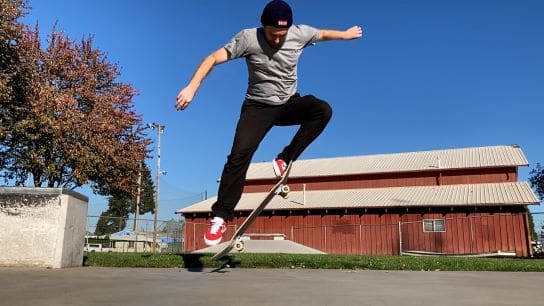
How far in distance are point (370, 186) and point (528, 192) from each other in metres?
11.3

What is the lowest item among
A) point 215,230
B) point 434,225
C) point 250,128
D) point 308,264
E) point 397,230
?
point 308,264

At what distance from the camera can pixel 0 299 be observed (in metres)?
4.05

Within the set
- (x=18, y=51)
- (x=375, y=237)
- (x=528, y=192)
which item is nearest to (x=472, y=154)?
(x=528, y=192)

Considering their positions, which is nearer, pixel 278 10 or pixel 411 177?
pixel 278 10

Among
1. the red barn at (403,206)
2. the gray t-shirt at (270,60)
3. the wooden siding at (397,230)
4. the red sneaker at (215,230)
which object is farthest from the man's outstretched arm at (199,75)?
the wooden siding at (397,230)

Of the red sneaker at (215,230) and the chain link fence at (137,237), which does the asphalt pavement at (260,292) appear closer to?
the red sneaker at (215,230)

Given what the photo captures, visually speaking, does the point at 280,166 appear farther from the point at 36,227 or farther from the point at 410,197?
the point at 410,197

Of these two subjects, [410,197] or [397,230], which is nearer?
[397,230]

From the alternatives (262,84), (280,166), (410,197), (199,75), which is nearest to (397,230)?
(410,197)

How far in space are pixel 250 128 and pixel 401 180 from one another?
1247 inches

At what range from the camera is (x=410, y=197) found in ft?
102

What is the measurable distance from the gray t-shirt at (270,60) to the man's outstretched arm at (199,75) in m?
0.15

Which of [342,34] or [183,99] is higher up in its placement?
[342,34]

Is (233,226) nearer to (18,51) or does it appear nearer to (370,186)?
(370,186)
